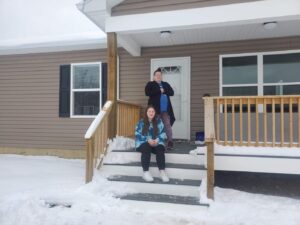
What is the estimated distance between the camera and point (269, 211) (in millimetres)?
4059

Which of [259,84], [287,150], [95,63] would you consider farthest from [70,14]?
[287,150]

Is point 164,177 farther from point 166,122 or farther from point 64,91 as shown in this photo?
point 64,91

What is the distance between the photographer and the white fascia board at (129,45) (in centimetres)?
650

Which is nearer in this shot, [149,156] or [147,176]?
[147,176]

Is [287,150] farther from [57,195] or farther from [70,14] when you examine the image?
[70,14]

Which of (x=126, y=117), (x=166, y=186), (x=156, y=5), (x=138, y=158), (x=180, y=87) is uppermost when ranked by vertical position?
(x=156, y=5)

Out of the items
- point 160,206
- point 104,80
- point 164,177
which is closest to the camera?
point 160,206

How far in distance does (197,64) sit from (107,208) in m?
4.41

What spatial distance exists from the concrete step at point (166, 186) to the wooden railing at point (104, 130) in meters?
0.60

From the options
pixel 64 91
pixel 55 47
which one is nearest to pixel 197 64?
pixel 64 91

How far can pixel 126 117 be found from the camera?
Result: 6656 mm

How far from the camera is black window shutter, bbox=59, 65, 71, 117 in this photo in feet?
27.9

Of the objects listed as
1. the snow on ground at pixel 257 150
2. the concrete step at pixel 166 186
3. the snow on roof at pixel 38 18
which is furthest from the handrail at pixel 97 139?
the snow on roof at pixel 38 18

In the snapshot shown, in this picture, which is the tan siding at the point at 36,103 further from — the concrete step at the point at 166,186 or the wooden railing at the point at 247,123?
the wooden railing at the point at 247,123
